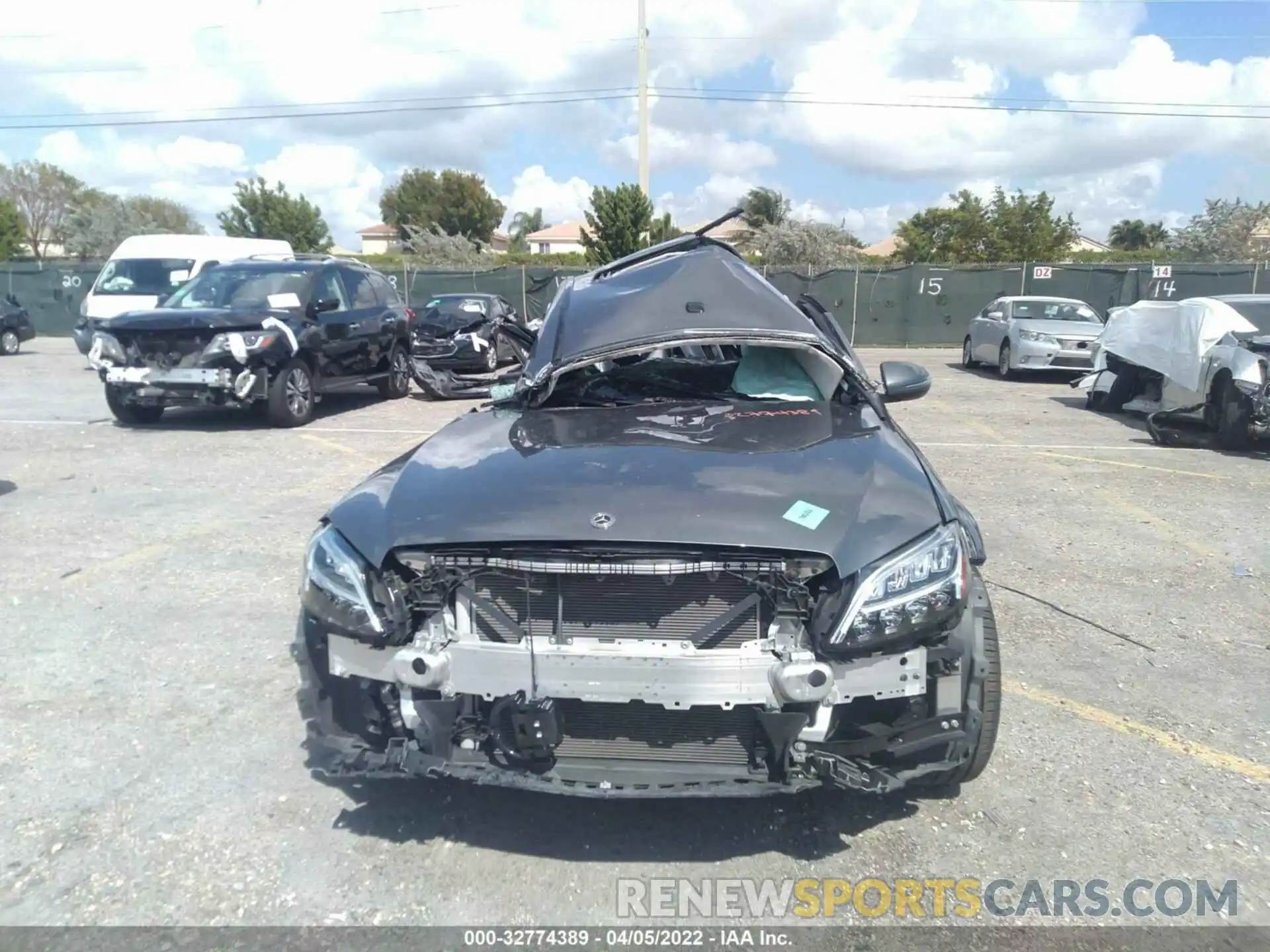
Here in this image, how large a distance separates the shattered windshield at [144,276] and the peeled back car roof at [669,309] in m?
14.1

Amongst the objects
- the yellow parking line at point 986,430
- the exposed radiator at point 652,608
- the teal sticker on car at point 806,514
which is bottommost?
the yellow parking line at point 986,430

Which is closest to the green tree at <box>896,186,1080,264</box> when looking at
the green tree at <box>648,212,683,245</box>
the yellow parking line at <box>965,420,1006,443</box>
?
the green tree at <box>648,212,683,245</box>

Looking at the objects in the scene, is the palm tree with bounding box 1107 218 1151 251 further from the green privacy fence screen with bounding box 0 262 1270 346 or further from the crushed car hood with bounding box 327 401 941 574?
the crushed car hood with bounding box 327 401 941 574

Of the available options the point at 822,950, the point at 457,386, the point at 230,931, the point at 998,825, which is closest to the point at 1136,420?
the point at 457,386

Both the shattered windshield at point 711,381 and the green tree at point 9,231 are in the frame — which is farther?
the green tree at point 9,231

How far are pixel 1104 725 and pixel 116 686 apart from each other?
391 centimetres

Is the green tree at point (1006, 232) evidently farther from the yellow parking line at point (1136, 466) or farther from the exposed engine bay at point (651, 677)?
the exposed engine bay at point (651, 677)

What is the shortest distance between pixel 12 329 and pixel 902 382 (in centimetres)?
2075

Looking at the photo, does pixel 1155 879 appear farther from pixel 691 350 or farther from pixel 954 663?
pixel 691 350

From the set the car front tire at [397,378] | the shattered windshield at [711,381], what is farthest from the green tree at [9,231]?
the shattered windshield at [711,381]

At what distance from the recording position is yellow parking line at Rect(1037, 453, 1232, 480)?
27.1 feet

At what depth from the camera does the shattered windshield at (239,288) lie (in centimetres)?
1062

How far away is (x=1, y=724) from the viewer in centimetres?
368

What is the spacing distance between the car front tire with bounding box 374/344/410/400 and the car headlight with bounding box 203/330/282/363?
2883 mm
